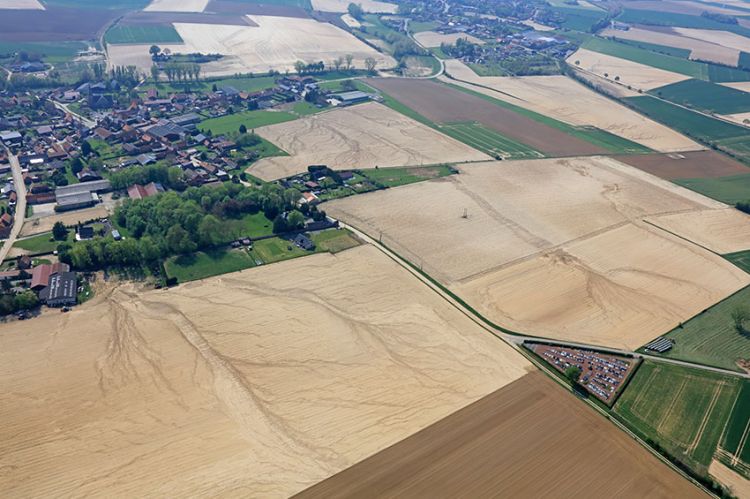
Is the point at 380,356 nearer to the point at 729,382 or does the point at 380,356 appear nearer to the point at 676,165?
the point at 729,382

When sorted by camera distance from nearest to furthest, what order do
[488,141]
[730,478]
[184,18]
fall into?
[730,478]
[488,141]
[184,18]

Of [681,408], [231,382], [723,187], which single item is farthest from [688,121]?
[231,382]

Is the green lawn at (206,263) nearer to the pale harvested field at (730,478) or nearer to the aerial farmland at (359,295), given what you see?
the aerial farmland at (359,295)

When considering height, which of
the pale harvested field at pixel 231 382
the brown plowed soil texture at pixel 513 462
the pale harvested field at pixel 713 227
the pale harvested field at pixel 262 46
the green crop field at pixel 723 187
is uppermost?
the pale harvested field at pixel 262 46

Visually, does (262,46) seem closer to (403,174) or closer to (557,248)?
(403,174)

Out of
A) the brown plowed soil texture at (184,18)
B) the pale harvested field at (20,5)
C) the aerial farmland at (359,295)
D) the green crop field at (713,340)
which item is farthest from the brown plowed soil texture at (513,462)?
the pale harvested field at (20,5)

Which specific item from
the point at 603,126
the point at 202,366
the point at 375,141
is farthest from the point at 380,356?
the point at 603,126

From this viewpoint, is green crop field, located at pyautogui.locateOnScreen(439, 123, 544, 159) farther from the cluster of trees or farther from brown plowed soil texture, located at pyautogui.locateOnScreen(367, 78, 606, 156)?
the cluster of trees
